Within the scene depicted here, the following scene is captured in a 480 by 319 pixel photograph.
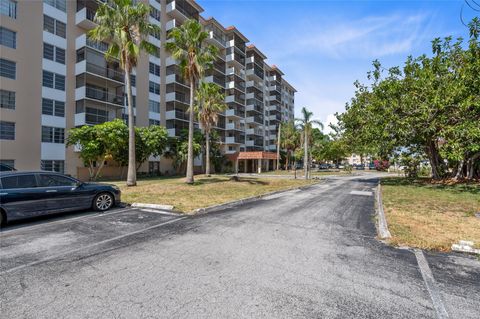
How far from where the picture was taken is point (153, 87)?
126 feet

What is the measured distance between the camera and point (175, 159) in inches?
1475

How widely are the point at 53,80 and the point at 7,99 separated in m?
4.70

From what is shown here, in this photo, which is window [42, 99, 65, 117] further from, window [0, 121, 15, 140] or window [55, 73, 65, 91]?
window [0, 121, 15, 140]

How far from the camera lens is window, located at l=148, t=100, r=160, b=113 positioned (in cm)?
3778

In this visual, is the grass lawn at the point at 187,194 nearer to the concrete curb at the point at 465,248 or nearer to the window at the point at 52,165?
the concrete curb at the point at 465,248

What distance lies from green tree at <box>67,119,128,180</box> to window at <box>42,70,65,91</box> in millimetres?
5675

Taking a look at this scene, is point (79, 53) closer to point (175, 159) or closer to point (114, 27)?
point (114, 27)

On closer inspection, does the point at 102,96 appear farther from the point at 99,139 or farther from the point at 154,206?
the point at 154,206

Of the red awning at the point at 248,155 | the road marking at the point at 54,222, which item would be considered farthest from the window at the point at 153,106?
the road marking at the point at 54,222

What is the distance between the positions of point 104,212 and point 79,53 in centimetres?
2734

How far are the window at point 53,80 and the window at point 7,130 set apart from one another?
5.26 m

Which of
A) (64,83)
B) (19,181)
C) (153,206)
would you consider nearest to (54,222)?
(19,181)

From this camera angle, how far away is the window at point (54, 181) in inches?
317

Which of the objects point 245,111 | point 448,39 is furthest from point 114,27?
point 245,111
